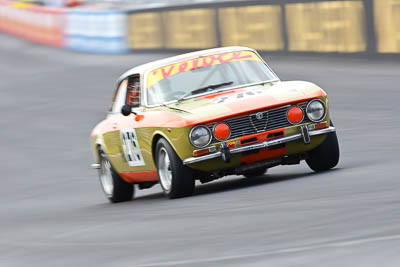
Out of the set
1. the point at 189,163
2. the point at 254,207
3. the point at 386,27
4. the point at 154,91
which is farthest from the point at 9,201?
the point at 386,27

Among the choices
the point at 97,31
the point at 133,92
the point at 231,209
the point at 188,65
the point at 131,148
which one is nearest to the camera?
the point at 231,209

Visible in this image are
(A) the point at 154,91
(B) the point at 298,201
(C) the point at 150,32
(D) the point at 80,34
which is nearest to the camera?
(B) the point at 298,201

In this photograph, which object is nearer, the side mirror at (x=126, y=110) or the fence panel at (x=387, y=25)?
the side mirror at (x=126, y=110)

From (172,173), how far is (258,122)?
0.87 meters

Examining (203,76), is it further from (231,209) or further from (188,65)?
(231,209)

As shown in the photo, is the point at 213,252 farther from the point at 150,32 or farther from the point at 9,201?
the point at 150,32

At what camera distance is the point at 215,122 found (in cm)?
871

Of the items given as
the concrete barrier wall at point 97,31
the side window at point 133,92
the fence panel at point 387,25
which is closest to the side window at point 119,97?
the side window at point 133,92

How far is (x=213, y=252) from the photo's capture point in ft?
19.5

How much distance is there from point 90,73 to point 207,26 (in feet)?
10.9

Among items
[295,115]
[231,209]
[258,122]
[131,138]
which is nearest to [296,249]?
[231,209]

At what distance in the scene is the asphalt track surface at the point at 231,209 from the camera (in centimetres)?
581

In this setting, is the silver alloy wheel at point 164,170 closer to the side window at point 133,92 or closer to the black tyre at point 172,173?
the black tyre at point 172,173

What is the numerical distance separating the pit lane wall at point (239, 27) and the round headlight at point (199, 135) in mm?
10936
